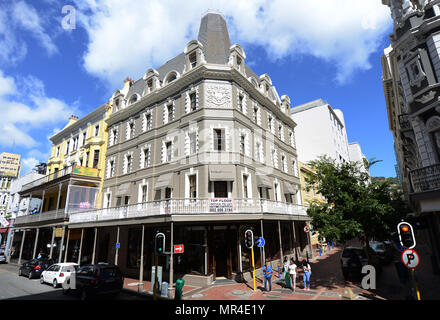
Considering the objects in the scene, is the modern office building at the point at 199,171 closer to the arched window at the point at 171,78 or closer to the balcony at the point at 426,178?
the arched window at the point at 171,78

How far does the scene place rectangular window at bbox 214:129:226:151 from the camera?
18.0 metres

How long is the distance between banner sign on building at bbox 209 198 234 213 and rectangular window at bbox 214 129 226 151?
4.42 metres

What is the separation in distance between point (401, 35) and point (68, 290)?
2344 centimetres

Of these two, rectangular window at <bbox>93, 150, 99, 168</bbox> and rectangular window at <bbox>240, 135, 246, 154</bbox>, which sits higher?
rectangular window at <bbox>93, 150, 99, 168</bbox>

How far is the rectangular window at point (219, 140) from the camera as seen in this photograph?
711 inches

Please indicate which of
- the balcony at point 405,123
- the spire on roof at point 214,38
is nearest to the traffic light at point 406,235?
the balcony at point 405,123

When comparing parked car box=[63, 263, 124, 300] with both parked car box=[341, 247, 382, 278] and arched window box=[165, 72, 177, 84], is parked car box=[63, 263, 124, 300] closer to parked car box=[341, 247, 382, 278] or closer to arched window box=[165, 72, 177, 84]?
parked car box=[341, 247, 382, 278]

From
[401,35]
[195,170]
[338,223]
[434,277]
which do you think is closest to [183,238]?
[195,170]

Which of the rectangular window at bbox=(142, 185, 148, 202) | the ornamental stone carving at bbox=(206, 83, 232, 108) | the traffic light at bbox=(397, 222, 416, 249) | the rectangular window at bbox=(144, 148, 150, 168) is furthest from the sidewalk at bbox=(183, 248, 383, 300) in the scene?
the ornamental stone carving at bbox=(206, 83, 232, 108)

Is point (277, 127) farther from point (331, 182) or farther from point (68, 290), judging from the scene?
point (68, 290)

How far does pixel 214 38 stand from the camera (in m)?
21.5

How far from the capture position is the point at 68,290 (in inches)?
537

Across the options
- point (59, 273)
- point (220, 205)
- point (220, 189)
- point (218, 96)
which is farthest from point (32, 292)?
point (218, 96)

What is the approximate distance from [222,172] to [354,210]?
27.0 feet
